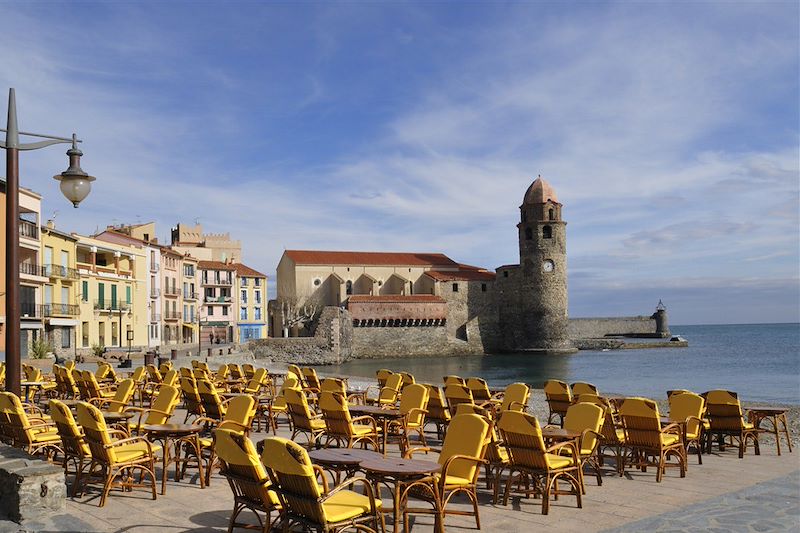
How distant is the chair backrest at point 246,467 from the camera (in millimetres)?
5117

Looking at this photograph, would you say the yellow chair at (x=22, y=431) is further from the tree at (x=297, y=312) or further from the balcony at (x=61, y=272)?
the tree at (x=297, y=312)

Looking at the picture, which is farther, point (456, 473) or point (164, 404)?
point (164, 404)

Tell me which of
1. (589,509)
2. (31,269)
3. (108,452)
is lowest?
(589,509)

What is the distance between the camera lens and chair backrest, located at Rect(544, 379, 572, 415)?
11.3 m

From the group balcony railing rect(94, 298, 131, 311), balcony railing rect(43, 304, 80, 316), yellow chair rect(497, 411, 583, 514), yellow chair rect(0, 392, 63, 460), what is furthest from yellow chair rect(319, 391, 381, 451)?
balcony railing rect(94, 298, 131, 311)

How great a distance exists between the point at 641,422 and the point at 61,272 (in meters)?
37.0

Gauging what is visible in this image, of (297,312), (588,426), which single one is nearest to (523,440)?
(588,426)

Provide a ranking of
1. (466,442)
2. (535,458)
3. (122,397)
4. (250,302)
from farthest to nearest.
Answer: (250,302), (122,397), (535,458), (466,442)

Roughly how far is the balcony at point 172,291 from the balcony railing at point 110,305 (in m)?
7.41

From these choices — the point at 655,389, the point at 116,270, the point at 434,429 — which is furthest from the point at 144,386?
the point at 116,270

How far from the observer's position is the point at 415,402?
10133 millimetres

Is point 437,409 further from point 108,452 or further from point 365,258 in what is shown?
point 365,258

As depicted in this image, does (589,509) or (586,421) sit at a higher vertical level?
(586,421)

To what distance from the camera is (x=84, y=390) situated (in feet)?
44.0
